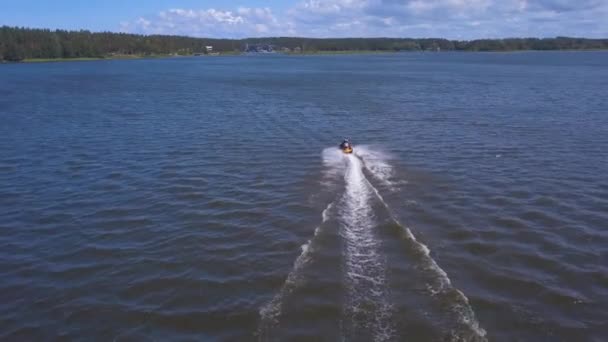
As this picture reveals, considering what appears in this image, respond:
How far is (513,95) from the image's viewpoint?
7475cm

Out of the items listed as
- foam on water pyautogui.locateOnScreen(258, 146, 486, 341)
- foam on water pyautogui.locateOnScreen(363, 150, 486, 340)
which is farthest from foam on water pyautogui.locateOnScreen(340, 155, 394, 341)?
foam on water pyautogui.locateOnScreen(363, 150, 486, 340)

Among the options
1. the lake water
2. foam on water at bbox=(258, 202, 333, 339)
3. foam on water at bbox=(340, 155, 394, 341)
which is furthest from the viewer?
the lake water

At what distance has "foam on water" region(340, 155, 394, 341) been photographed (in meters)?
15.5

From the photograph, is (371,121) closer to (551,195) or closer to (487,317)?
(551,195)

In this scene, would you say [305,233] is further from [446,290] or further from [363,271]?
[446,290]

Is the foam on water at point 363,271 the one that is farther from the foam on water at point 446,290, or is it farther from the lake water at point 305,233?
the foam on water at point 446,290

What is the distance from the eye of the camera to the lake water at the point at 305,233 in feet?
52.8

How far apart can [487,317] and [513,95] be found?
66840mm

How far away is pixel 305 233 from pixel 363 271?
4.78 metres

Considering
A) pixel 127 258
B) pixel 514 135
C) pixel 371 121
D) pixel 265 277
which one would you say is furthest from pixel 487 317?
pixel 371 121

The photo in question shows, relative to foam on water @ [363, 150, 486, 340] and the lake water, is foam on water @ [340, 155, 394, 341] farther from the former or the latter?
foam on water @ [363, 150, 486, 340]

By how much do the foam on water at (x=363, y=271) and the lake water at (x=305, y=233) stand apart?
85 millimetres

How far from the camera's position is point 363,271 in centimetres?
1870

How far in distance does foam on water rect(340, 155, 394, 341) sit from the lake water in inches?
3.4
